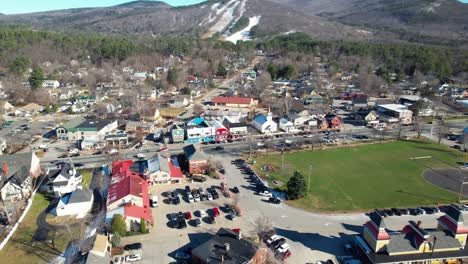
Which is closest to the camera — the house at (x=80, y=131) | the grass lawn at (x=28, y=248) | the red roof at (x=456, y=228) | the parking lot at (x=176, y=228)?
the red roof at (x=456, y=228)

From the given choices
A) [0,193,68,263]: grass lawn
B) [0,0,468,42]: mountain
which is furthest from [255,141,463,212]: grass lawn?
[0,0,468,42]: mountain

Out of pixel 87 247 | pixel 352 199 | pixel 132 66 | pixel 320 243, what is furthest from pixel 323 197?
pixel 132 66

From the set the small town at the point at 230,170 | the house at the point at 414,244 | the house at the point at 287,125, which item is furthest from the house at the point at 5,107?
the house at the point at 414,244

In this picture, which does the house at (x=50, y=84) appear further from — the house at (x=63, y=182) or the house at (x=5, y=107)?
the house at (x=63, y=182)

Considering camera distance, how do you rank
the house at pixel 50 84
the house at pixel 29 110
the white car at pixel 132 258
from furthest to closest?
the house at pixel 50 84 < the house at pixel 29 110 < the white car at pixel 132 258

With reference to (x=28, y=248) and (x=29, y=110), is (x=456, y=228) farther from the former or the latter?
(x=29, y=110)

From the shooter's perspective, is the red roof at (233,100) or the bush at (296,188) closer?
the bush at (296,188)

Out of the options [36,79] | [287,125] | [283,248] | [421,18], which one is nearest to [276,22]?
[421,18]

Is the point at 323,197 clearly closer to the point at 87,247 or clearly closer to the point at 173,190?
the point at 173,190
